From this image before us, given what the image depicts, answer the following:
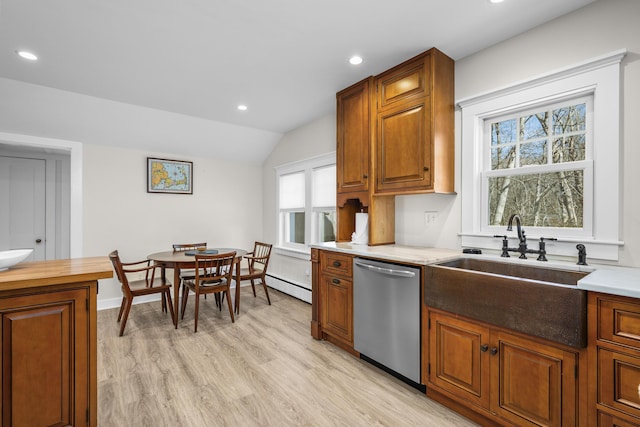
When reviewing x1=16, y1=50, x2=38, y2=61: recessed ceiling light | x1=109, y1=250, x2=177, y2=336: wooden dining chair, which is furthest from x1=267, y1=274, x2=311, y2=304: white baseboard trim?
x1=16, y1=50, x2=38, y2=61: recessed ceiling light

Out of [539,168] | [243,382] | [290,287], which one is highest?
[539,168]

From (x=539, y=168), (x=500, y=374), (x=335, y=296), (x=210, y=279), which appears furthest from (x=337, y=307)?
(x=539, y=168)

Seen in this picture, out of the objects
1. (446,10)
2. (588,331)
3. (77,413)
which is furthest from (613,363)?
(77,413)

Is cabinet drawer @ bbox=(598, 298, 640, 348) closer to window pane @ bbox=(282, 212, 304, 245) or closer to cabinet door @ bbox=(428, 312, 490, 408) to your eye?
cabinet door @ bbox=(428, 312, 490, 408)

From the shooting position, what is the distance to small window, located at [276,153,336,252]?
4.11m

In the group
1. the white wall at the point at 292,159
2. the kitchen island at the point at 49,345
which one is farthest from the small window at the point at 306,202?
the kitchen island at the point at 49,345

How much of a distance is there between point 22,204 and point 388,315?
17.3 ft

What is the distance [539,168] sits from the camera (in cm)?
213

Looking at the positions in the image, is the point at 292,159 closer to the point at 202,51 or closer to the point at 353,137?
the point at 353,137

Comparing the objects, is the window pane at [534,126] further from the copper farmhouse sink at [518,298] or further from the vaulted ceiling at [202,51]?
the copper farmhouse sink at [518,298]

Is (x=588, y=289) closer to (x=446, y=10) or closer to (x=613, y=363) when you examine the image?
(x=613, y=363)

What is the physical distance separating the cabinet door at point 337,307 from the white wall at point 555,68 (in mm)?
788

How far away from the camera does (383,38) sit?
88.5 inches

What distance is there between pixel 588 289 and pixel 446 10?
1.81 m
